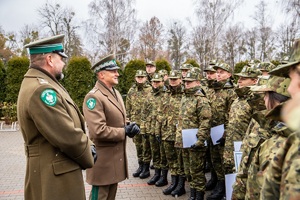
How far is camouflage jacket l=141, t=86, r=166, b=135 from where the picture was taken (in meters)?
6.27

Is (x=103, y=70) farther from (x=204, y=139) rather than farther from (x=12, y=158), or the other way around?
(x=12, y=158)

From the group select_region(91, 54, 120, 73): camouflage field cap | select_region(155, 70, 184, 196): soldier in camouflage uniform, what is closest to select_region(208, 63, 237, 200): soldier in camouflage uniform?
select_region(155, 70, 184, 196): soldier in camouflage uniform

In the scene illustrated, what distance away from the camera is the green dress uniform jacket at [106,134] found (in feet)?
12.0

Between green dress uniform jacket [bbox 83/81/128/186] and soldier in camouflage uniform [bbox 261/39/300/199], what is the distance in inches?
95.0

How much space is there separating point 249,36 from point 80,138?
143 ft

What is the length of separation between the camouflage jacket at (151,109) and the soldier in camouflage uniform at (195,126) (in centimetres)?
125

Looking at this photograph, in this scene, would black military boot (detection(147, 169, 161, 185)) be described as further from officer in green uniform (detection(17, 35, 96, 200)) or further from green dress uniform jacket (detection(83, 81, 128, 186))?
officer in green uniform (detection(17, 35, 96, 200))

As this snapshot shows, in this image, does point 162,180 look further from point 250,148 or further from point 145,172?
point 250,148

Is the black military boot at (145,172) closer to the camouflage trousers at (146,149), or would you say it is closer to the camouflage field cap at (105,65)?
the camouflage trousers at (146,149)

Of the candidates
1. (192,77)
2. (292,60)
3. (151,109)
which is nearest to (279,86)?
(292,60)

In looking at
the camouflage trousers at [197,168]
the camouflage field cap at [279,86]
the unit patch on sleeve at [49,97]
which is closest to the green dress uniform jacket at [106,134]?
the unit patch on sleeve at [49,97]

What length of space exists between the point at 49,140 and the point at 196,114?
2916 millimetres

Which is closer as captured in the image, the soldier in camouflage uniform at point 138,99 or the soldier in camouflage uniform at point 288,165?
the soldier in camouflage uniform at point 288,165

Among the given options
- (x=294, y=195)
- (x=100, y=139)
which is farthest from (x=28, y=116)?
(x=294, y=195)
